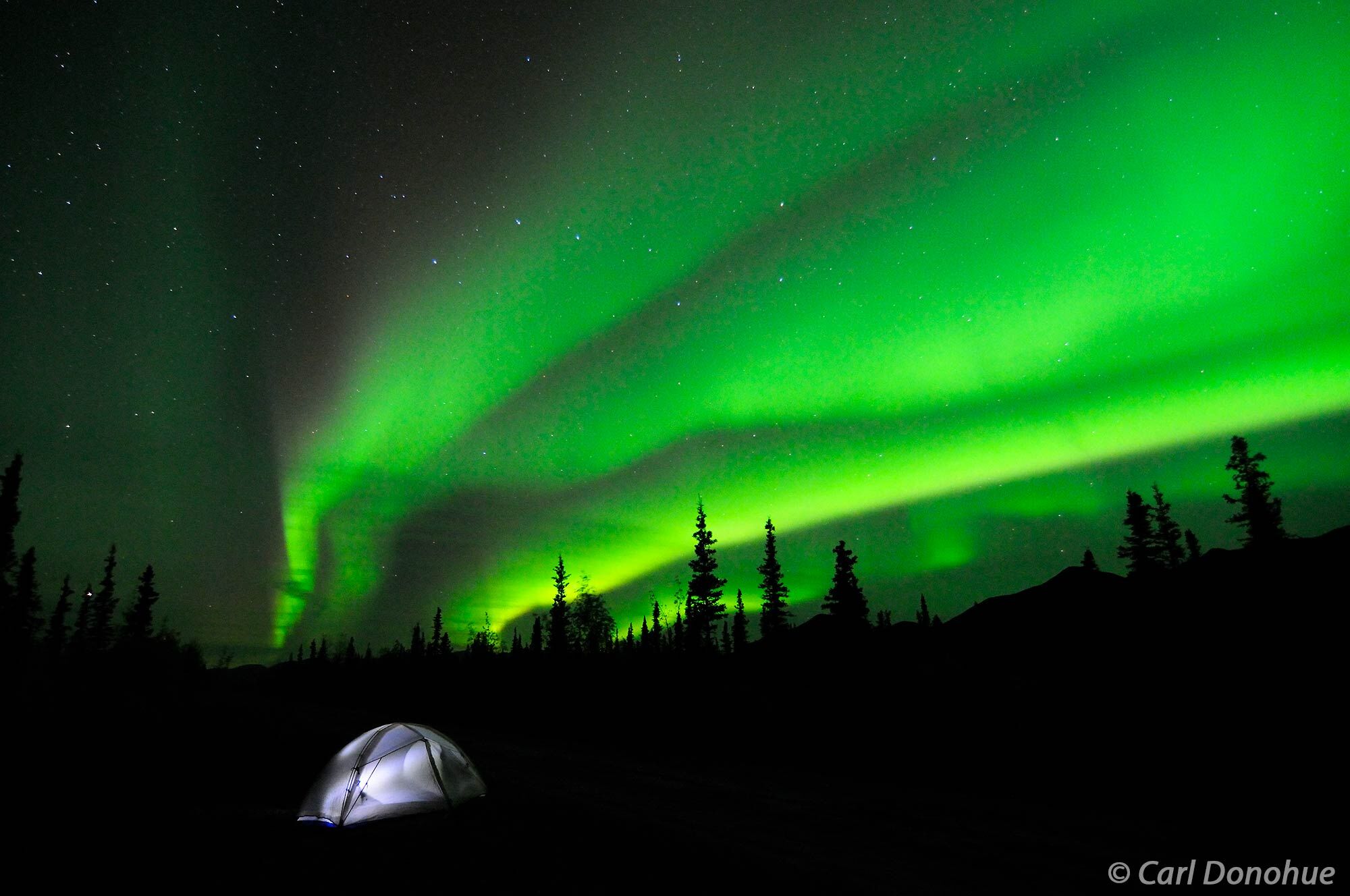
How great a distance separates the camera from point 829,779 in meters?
17.1

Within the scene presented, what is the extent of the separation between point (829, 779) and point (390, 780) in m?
11.5

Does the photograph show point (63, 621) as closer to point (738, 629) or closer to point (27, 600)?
point (27, 600)

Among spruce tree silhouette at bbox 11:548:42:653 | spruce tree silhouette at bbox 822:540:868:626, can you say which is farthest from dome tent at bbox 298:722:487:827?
spruce tree silhouette at bbox 11:548:42:653

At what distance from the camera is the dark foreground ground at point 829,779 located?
895cm

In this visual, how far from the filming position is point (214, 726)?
27.1 m

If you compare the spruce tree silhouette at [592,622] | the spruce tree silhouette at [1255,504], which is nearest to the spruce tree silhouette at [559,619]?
the spruce tree silhouette at [592,622]

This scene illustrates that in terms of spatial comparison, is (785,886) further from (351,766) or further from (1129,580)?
(1129,580)

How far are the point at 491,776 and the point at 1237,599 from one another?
99.5ft

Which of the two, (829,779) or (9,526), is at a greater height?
(9,526)

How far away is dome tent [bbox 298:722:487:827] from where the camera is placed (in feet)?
37.7

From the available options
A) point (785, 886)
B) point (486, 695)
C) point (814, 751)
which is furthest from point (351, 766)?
A: point (486, 695)

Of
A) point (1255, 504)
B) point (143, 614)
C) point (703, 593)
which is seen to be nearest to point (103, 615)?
point (143, 614)

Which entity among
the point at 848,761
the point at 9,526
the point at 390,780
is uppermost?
the point at 9,526

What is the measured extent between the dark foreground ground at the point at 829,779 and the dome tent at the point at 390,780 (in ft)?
1.12
